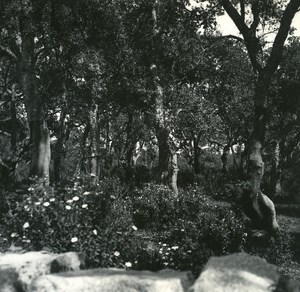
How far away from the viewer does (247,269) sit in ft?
13.1

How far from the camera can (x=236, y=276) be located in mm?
3852

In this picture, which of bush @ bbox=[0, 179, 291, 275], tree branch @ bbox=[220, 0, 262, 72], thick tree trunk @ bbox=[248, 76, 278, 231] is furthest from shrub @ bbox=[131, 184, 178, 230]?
tree branch @ bbox=[220, 0, 262, 72]

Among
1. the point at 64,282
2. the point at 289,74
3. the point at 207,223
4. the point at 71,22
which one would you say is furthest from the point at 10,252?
the point at 289,74

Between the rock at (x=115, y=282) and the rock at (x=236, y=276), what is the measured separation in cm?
28

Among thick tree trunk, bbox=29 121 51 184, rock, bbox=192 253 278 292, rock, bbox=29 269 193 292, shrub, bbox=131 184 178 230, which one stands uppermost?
thick tree trunk, bbox=29 121 51 184

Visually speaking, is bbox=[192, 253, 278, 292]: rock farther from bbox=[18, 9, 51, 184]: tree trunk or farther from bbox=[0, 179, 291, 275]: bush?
bbox=[18, 9, 51, 184]: tree trunk

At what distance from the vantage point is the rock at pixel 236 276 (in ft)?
12.3

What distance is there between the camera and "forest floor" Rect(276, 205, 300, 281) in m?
8.55

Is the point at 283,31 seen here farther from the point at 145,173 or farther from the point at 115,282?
the point at 145,173

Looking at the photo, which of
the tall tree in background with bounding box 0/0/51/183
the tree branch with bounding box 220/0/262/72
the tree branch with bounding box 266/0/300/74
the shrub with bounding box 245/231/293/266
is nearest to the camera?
the shrub with bounding box 245/231/293/266

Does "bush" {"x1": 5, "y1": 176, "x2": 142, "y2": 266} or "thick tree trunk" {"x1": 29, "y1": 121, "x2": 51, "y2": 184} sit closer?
"bush" {"x1": 5, "y1": 176, "x2": 142, "y2": 266}

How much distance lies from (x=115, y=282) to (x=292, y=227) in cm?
1191

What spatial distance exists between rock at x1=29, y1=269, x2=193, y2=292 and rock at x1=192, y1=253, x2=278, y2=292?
28 cm

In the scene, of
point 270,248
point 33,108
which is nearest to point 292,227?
point 270,248
